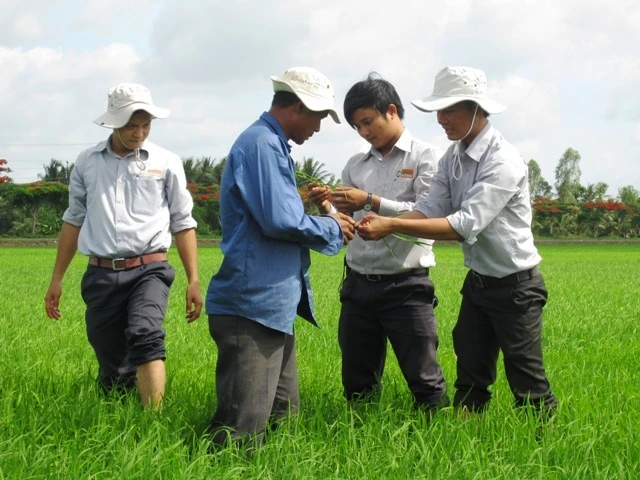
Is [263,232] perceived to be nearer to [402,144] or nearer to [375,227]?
[375,227]

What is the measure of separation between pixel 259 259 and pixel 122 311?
4.40 ft

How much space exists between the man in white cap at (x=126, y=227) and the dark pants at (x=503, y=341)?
54.7 inches

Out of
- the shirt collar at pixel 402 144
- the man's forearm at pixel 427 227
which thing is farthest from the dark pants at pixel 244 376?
the shirt collar at pixel 402 144

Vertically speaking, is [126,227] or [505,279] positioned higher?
[126,227]

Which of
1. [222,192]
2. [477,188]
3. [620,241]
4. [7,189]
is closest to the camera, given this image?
[222,192]

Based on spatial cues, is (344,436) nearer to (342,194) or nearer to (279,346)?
(279,346)

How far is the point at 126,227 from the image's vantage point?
441 cm

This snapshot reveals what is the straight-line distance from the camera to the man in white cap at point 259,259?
3361 millimetres

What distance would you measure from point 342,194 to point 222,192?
84cm

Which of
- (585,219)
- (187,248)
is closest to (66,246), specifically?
(187,248)

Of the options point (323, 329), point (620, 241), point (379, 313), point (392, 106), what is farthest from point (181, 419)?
point (620, 241)

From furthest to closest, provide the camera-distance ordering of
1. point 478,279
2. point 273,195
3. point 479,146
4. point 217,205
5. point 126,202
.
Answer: point 217,205 → point 126,202 → point 478,279 → point 479,146 → point 273,195

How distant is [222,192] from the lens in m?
3.48

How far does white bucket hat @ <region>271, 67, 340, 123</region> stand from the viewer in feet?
11.1
